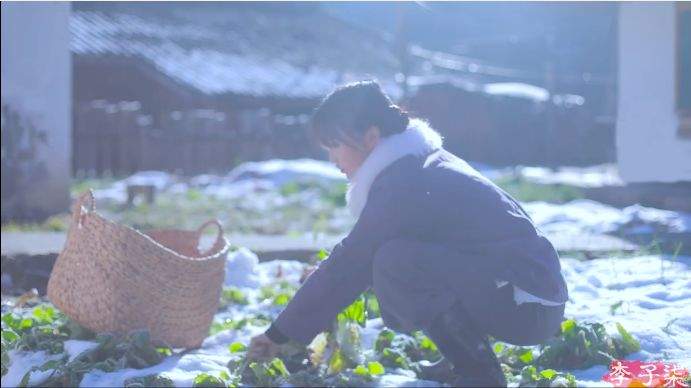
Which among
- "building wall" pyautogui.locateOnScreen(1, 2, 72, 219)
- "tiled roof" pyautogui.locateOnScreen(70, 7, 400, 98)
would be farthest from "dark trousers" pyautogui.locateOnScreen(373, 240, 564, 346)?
"tiled roof" pyautogui.locateOnScreen(70, 7, 400, 98)

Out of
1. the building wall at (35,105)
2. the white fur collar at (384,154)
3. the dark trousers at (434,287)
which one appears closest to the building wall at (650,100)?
the building wall at (35,105)

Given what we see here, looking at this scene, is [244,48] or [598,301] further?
A: [244,48]

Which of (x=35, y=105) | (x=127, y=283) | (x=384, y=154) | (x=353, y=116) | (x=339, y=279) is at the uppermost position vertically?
(x=353, y=116)

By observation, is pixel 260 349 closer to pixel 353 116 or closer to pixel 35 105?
pixel 353 116

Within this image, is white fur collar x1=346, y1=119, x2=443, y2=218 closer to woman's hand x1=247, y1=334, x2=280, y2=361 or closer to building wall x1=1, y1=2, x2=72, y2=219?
woman's hand x1=247, y1=334, x2=280, y2=361

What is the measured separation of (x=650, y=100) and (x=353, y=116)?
18.6 ft

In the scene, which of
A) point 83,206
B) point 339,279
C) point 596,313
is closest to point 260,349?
point 339,279

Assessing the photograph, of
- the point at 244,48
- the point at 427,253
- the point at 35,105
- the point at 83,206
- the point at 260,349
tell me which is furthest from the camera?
the point at 244,48

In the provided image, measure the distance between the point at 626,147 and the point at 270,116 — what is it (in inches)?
428

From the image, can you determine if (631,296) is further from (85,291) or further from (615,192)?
(615,192)

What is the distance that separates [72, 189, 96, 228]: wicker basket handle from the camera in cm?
421

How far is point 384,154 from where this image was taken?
3.41 metres

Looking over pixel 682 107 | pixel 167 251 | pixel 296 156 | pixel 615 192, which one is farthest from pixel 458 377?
pixel 296 156

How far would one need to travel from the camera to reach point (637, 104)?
8.77 meters
